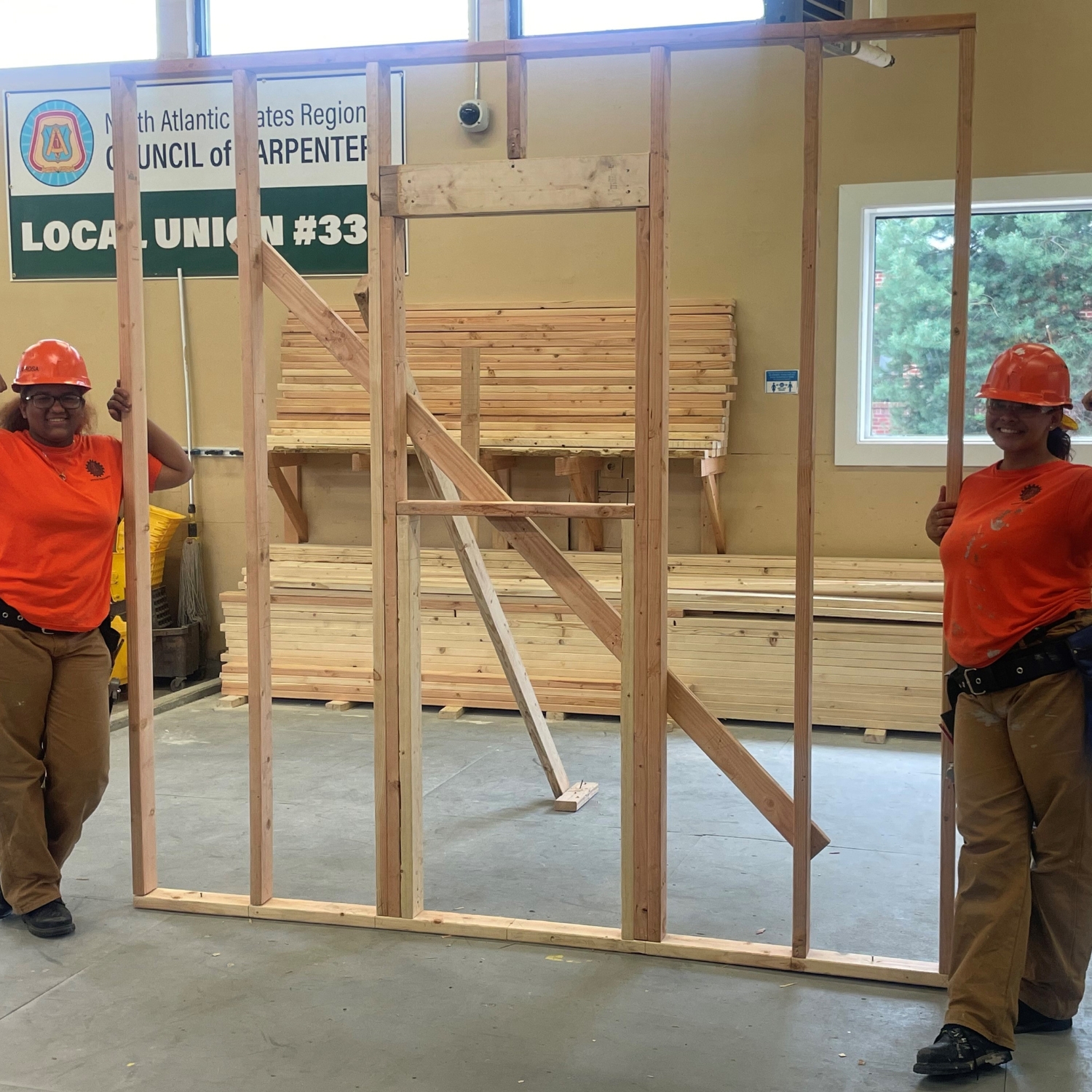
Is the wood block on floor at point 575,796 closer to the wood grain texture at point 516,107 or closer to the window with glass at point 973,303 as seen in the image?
the wood grain texture at point 516,107

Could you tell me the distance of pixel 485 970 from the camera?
12.4 ft

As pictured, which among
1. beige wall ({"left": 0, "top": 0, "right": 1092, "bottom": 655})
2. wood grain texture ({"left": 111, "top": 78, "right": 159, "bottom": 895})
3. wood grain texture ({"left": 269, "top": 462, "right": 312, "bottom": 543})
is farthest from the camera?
wood grain texture ({"left": 269, "top": 462, "right": 312, "bottom": 543})

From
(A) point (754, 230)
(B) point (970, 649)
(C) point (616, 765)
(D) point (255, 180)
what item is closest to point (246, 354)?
(D) point (255, 180)

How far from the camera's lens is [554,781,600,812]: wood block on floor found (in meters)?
5.53

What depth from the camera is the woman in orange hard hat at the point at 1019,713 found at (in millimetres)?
3100

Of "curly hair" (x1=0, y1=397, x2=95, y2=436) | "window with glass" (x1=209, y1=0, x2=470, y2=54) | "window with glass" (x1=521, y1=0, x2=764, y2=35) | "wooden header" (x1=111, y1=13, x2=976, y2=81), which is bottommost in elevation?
"curly hair" (x1=0, y1=397, x2=95, y2=436)

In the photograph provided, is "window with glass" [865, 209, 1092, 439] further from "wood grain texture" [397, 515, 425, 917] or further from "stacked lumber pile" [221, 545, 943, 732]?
"wood grain texture" [397, 515, 425, 917]

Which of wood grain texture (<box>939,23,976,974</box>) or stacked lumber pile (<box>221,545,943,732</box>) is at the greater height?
wood grain texture (<box>939,23,976,974</box>)

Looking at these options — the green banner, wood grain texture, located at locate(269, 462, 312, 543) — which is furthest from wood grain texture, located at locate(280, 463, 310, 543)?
the green banner

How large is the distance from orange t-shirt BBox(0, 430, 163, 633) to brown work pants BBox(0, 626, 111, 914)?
10 centimetres

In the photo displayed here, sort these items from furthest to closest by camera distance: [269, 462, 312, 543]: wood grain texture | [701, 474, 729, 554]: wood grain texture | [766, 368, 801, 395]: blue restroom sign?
1. [269, 462, 312, 543]: wood grain texture
2. [766, 368, 801, 395]: blue restroom sign
3. [701, 474, 729, 554]: wood grain texture

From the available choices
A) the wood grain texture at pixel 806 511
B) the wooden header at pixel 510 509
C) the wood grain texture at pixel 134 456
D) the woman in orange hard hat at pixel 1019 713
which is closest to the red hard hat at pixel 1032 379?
the woman in orange hard hat at pixel 1019 713

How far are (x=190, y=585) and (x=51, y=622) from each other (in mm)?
4561

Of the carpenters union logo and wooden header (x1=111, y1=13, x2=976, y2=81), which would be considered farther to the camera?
the carpenters union logo
